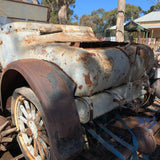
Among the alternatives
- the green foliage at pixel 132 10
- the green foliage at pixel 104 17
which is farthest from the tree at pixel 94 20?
the green foliage at pixel 132 10

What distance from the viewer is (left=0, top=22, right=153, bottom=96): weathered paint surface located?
164 cm

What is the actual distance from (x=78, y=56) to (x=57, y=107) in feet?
1.69

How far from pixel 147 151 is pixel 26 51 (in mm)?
1839

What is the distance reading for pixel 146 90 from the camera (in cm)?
249

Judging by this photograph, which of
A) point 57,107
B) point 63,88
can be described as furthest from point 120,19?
point 57,107

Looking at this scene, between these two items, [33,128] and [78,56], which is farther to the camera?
[33,128]

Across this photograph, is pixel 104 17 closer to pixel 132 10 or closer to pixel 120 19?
pixel 132 10

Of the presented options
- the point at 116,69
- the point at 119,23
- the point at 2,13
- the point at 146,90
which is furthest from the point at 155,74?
the point at 119,23

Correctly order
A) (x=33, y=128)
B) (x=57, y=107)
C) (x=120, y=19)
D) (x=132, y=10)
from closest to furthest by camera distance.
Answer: (x=57, y=107) < (x=33, y=128) < (x=120, y=19) < (x=132, y=10)

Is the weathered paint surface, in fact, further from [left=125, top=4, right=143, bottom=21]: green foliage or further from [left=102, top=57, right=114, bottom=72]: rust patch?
[left=125, top=4, right=143, bottom=21]: green foliage

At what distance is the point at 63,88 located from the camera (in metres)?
1.50

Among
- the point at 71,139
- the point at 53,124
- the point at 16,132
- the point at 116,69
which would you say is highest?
the point at 116,69

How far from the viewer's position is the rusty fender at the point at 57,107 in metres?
1.40

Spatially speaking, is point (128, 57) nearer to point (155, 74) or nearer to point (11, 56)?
point (155, 74)
